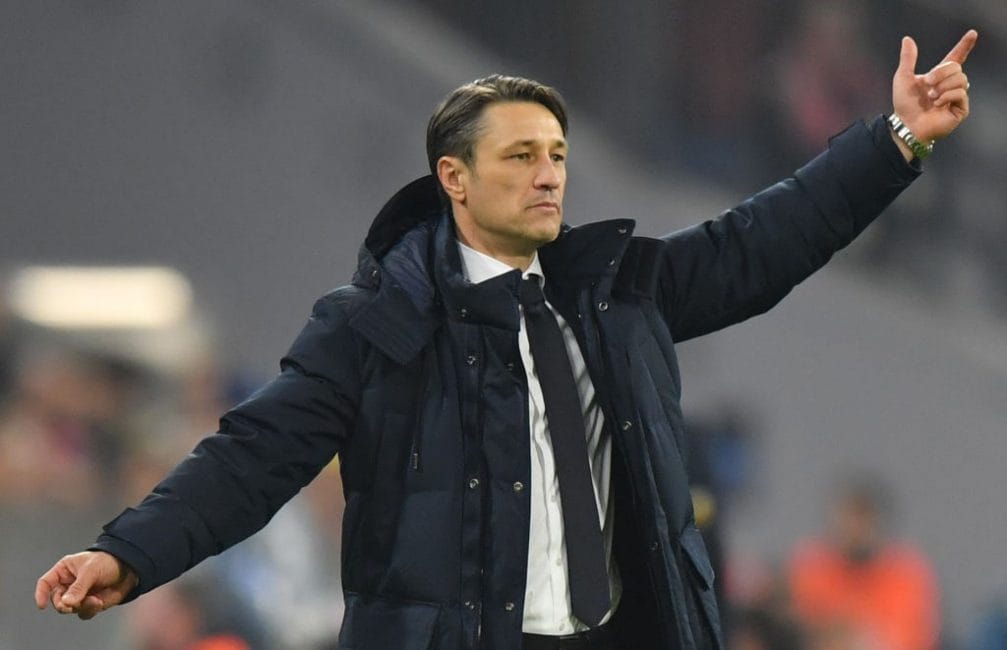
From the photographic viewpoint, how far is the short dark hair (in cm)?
199

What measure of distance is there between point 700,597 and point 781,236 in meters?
0.41

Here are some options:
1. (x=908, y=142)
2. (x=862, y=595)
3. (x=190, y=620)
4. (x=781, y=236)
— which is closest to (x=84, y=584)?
(x=781, y=236)

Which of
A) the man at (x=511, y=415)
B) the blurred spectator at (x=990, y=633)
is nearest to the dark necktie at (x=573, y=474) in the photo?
the man at (x=511, y=415)

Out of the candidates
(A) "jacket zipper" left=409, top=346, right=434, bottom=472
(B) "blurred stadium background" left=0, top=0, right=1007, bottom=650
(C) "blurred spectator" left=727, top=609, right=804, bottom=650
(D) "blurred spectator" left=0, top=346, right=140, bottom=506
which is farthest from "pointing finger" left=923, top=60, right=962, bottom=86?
(D) "blurred spectator" left=0, top=346, right=140, bottom=506

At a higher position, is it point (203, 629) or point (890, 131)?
point (890, 131)

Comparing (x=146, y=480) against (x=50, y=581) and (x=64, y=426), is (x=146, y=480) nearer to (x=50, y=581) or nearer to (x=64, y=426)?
(x=64, y=426)

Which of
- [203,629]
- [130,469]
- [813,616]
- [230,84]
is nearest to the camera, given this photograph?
[203,629]

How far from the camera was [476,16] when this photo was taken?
517 cm

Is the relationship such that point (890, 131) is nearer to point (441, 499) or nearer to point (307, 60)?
point (441, 499)

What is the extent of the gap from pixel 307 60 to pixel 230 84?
0.23 m

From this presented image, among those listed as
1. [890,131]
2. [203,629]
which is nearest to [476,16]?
[203,629]

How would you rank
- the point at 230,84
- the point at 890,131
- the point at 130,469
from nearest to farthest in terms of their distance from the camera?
the point at 890,131
the point at 130,469
the point at 230,84

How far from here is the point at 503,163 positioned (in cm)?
195

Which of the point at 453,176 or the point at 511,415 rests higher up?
the point at 453,176
